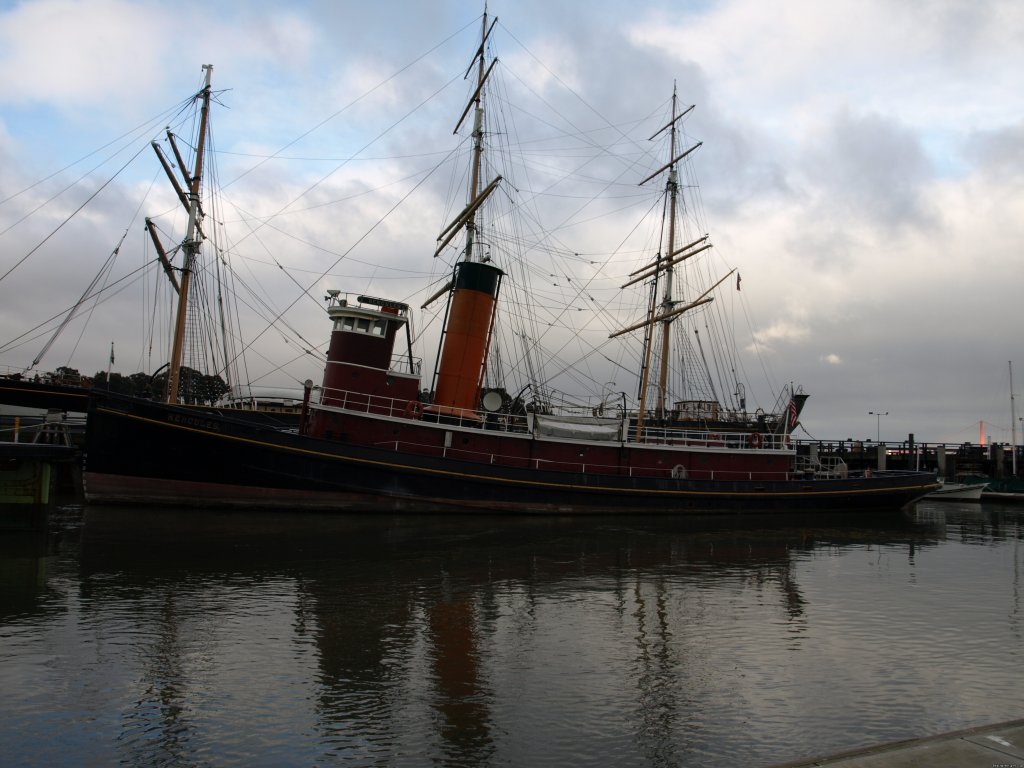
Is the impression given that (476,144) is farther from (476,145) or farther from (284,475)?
(284,475)

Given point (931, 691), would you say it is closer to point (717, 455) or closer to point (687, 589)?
point (687, 589)

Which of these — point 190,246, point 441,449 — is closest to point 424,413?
point 441,449

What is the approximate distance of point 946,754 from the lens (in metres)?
4.38

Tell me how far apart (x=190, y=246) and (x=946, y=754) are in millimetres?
27180

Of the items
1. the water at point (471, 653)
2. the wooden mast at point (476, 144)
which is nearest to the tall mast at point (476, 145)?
the wooden mast at point (476, 144)

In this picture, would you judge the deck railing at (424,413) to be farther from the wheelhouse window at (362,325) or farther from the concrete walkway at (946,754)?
the concrete walkway at (946,754)

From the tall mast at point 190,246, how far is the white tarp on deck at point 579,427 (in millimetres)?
12957

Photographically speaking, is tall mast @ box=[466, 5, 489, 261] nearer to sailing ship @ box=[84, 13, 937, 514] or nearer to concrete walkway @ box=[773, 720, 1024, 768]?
sailing ship @ box=[84, 13, 937, 514]

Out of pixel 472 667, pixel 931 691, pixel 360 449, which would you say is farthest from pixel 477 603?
pixel 360 449

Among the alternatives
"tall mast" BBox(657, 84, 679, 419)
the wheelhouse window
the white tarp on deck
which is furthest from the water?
"tall mast" BBox(657, 84, 679, 419)

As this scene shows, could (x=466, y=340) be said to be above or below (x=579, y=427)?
above

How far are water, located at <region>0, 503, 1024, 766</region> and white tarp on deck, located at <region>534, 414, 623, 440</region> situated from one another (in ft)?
28.9

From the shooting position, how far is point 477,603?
11133 millimetres

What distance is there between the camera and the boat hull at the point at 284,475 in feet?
66.2
